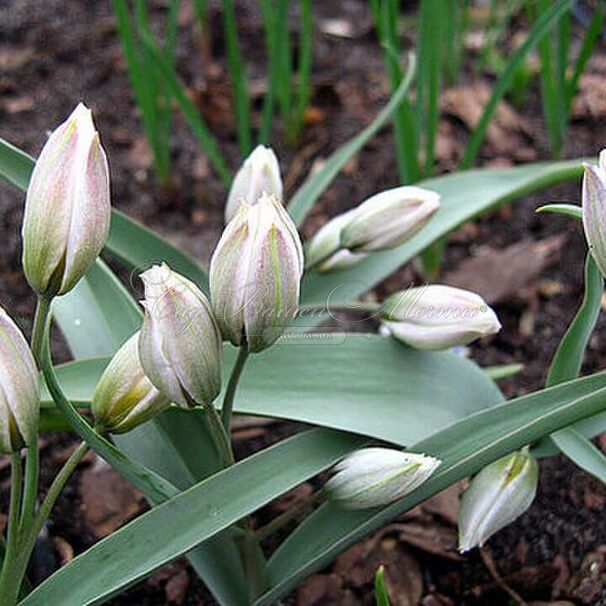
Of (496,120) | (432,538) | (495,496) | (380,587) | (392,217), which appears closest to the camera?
(380,587)

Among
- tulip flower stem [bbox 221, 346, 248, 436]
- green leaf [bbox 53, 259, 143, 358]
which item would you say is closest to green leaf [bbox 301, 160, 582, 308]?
green leaf [bbox 53, 259, 143, 358]

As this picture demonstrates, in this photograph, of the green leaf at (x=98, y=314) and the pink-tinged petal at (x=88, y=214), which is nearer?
the pink-tinged petal at (x=88, y=214)

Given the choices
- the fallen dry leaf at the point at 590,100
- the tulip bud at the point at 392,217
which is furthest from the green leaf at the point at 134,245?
the fallen dry leaf at the point at 590,100

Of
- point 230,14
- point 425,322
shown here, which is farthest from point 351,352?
point 230,14

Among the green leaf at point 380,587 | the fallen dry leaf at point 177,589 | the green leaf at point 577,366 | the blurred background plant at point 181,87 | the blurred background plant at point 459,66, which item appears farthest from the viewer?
the blurred background plant at point 181,87

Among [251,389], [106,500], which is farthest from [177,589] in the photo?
[251,389]

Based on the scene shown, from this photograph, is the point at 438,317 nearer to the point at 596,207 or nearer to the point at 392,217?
the point at 392,217

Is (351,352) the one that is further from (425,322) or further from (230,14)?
(230,14)

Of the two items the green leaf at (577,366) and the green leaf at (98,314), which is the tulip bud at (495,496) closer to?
the green leaf at (577,366)
